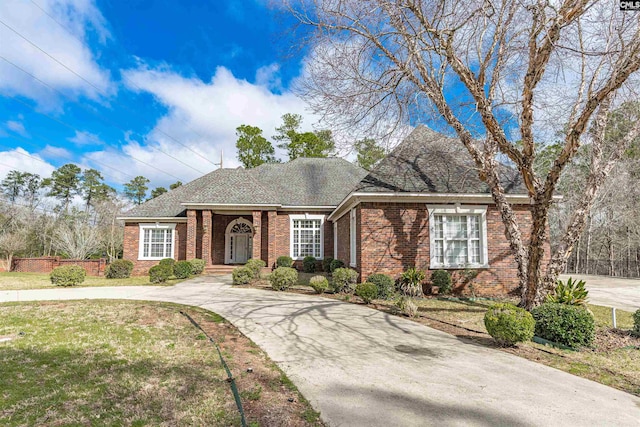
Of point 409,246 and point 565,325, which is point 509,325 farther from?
point 409,246

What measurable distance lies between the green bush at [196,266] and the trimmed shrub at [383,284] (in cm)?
955

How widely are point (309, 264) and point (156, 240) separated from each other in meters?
8.90

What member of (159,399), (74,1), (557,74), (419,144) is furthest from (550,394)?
(74,1)

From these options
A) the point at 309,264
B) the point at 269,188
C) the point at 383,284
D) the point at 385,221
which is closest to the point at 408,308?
the point at 383,284

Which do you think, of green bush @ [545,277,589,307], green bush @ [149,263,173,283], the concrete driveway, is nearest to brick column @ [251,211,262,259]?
green bush @ [149,263,173,283]

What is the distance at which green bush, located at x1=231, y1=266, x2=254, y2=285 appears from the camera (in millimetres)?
12891

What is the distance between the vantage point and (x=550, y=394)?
3.99m

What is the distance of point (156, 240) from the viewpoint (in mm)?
19234

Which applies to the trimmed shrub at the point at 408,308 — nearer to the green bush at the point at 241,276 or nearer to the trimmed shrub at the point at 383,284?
the trimmed shrub at the point at 383,284

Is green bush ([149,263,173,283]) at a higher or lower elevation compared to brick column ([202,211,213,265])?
lower

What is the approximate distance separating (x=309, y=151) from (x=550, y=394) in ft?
103

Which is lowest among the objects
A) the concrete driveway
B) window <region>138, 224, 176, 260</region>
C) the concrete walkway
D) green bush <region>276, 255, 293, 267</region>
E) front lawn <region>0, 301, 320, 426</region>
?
the concrete driveway

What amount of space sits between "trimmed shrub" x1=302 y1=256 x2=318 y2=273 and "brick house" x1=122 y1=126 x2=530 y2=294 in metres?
0.80

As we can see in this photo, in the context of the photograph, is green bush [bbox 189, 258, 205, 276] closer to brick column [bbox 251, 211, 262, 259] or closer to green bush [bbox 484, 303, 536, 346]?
brick column [bbox 251, 211, 262, 259]
